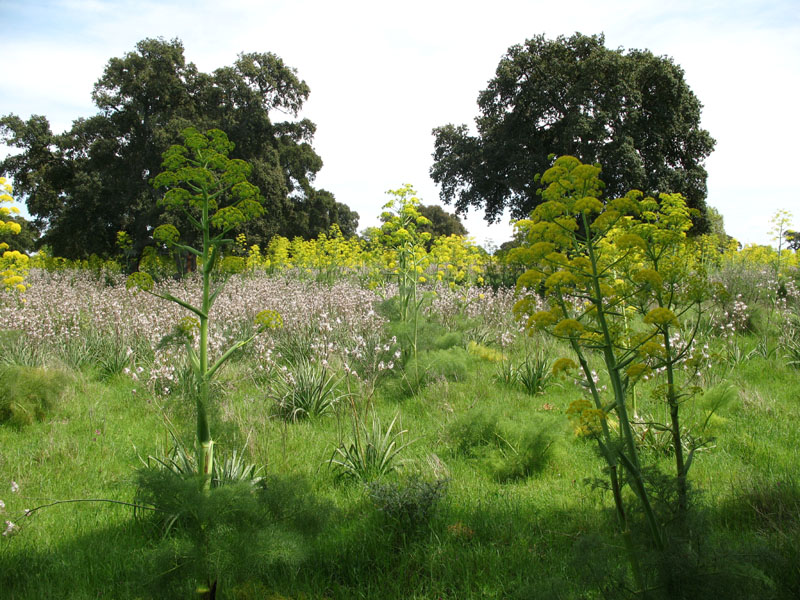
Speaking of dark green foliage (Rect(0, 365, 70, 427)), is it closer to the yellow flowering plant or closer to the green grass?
the green grass

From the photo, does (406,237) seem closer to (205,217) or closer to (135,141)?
(205,217)

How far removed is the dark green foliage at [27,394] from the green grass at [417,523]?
0.11 meters

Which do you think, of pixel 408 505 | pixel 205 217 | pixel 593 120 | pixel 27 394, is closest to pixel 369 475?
pixel 408 505

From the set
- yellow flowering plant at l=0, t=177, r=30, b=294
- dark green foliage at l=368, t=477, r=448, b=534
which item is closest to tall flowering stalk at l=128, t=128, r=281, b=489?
dark green foliage at l=368, t=477, r=448, b=534

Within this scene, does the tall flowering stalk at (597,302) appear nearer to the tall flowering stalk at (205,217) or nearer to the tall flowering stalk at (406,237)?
the tall flowering stalk at (205,217)

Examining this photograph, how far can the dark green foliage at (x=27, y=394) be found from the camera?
4.50 metres

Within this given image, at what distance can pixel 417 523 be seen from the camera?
2.77 metres

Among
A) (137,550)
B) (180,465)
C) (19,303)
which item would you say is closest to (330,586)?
(137,550)

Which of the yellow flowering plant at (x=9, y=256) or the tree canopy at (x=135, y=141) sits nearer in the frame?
the yellow flowering plant at (x=9, y=256)

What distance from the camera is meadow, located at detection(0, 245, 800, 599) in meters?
1.91

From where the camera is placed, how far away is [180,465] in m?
3.02

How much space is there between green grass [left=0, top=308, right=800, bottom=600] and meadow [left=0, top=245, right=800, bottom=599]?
1 centimetres

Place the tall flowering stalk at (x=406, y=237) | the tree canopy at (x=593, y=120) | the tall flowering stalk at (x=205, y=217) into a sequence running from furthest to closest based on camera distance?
the tree canopy at (x=593, y=120), the tall flowering stalk at (x=406, y=237), the tall flowering stalk at (x=205, y=217)

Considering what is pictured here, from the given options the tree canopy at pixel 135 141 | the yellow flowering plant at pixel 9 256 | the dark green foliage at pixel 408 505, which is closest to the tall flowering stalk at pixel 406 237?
the dark green foliage at pixel 408 505
